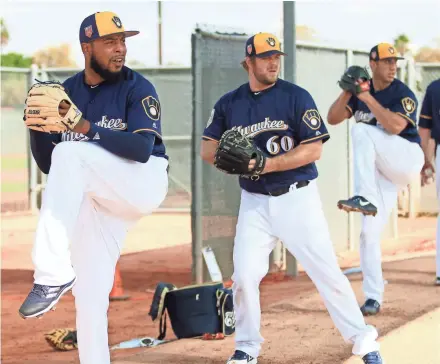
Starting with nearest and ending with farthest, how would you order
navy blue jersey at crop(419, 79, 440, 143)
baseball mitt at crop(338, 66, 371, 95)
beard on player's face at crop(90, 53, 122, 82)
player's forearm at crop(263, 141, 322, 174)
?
beard on player's face at crop(90, 53, 122, 82), player's forearm at crop(263, 141, 322, 174), baseball mitt at crop(338, 66, 371, 95), navy blue jersey at crop(419, 79, 440, 143)

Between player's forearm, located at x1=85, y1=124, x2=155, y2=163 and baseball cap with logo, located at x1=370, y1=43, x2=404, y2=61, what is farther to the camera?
baseball cap with logo, located at x1=370, y1=43, x2=404, y2=61

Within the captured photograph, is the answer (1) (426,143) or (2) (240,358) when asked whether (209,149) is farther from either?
(1) (426,143)

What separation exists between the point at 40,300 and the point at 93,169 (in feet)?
2.54

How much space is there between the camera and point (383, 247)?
14.5 m

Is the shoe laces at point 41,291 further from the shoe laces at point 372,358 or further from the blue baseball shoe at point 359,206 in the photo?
the blue baseball shoe at point 359,206

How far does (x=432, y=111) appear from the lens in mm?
9969

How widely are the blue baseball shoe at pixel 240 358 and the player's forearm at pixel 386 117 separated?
109 inches

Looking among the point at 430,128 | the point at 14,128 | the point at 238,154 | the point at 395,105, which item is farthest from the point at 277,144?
the point at 14,128

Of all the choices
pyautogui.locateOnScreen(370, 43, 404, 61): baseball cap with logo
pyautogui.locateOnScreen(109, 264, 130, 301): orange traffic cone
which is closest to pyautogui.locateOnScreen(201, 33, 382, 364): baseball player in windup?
pyautogui.locateOnScreen(370, 43, 404, 61): baseball cap with logo

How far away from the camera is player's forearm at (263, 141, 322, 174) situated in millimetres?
6078

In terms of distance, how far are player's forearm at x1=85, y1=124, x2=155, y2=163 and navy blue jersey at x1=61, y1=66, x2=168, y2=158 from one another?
10 centimetres

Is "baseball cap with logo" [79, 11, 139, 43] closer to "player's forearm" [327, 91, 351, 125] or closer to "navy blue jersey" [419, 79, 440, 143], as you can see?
"player's forearm" [327, 91, 351, 125]

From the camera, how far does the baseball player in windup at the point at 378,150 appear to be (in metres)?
8.40

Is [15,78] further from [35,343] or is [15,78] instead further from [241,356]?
[241,356]
